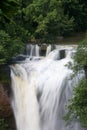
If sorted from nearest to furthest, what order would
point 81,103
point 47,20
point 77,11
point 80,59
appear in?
point 81,103, point 80,59, point 47,20, point 77,11

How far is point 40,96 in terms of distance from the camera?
1462 centimetres

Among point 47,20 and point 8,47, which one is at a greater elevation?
point 47,20

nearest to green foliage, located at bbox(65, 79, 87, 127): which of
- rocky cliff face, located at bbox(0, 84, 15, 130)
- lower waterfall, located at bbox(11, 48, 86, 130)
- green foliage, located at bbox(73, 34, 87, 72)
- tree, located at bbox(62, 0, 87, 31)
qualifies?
green foliage, located at bbox(73, 34, 87, 72)

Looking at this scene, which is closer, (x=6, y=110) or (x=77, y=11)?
(x=6, y=110)

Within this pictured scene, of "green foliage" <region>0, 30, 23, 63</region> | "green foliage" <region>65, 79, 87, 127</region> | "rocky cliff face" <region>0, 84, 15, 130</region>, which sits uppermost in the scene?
"green foliage" <region>0, 30, 23, 63</region>

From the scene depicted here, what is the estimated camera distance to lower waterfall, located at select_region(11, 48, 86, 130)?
564 inches

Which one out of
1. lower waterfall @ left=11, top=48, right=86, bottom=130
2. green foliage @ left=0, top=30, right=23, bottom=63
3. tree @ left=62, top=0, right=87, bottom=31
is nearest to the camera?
lower waterfall @ left=11, top=48, right=86, bottom=130

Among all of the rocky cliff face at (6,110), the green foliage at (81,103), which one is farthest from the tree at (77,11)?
the green foliage at (81,103)

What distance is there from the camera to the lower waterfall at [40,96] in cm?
1434


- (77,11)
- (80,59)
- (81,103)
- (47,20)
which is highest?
(77,11)

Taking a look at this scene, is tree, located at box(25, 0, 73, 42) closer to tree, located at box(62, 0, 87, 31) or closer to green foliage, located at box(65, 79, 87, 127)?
tree, located at box(62, 0, 87, 31)

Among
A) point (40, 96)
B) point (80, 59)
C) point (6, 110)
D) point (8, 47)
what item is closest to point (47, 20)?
point (8, 47)

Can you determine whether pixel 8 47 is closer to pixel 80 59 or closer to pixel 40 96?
pixel 40 96

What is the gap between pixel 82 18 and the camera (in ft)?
79.2
